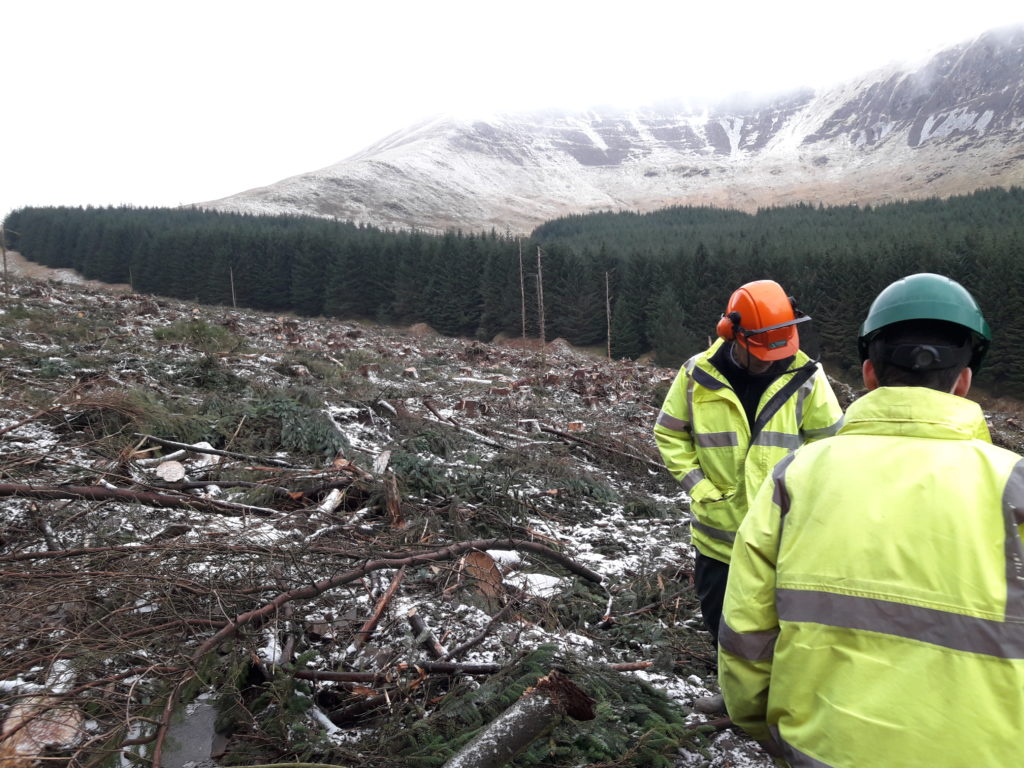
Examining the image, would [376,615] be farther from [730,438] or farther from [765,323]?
[765,323]

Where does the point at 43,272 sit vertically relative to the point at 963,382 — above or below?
above

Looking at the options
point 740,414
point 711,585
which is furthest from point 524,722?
point 740,414

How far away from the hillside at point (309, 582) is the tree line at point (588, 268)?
28.3m

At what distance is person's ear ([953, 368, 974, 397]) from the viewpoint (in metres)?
1.41

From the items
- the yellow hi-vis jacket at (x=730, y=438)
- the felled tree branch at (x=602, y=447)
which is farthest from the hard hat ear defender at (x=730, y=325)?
the felled tree branch at (x=602, y=447)

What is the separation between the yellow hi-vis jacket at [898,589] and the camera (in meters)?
1.13

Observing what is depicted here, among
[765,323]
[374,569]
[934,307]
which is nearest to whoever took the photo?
[934,307]

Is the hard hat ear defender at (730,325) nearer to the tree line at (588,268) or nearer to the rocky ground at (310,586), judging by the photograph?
the rocky ground at (310,586)

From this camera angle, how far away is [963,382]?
1.43 meters

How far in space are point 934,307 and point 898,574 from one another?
0.67m

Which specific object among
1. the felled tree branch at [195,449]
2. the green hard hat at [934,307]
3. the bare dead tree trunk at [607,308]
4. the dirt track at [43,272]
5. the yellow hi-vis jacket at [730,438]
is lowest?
the bare dead tree trunk at [607,308]

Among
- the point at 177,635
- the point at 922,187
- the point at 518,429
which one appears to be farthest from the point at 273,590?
the point at 922,187

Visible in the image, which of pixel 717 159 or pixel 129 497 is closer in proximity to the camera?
pixel 129 497

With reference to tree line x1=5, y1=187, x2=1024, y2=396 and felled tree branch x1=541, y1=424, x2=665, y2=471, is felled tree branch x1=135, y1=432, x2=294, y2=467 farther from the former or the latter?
tree line x1=5, y1=187, x2=1024, y2=396
